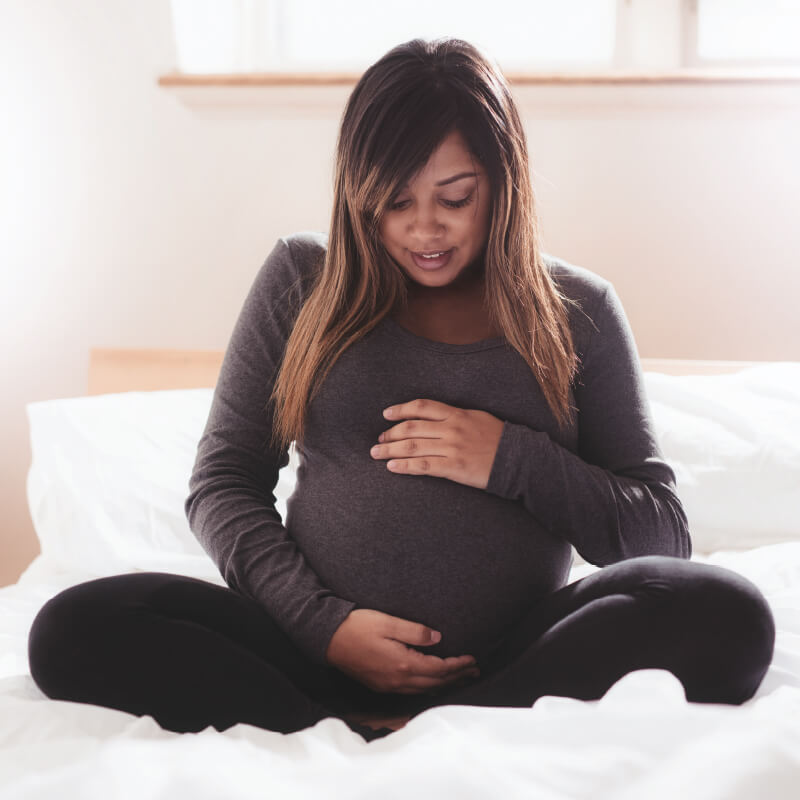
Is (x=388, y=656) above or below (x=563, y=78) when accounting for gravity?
below

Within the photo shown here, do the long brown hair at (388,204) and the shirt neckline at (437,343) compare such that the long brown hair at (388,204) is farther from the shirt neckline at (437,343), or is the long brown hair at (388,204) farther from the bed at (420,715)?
the bed at (420,715)

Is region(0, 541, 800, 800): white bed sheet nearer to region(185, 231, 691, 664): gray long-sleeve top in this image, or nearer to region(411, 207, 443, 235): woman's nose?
region(185, 231, 691, 664): gray long-sleeve top

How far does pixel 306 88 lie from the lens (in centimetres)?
172

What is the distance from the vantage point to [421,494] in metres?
0.94

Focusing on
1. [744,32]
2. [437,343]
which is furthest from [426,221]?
[744,32]

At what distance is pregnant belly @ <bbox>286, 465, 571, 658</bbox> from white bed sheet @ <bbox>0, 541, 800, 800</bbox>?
210 mm

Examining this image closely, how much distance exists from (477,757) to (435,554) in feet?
1.15

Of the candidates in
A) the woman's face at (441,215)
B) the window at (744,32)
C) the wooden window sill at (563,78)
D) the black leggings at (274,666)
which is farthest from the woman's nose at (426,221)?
the window at (744,32)

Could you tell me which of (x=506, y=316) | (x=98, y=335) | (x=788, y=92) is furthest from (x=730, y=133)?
(x=98, y=335)

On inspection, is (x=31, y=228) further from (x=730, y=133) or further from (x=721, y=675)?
(x=721, y=675)

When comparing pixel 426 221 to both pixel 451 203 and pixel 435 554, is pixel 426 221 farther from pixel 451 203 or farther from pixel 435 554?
pixel 435 554

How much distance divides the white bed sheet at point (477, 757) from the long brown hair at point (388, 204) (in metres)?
0.40

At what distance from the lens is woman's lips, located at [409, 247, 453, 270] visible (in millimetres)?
974

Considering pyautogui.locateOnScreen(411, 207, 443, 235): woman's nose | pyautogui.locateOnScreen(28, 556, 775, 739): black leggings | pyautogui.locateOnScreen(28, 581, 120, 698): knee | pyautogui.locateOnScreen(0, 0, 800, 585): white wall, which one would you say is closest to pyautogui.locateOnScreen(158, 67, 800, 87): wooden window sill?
pyautogui.locateOnScreen(0, 0, 800, 585): white wall
